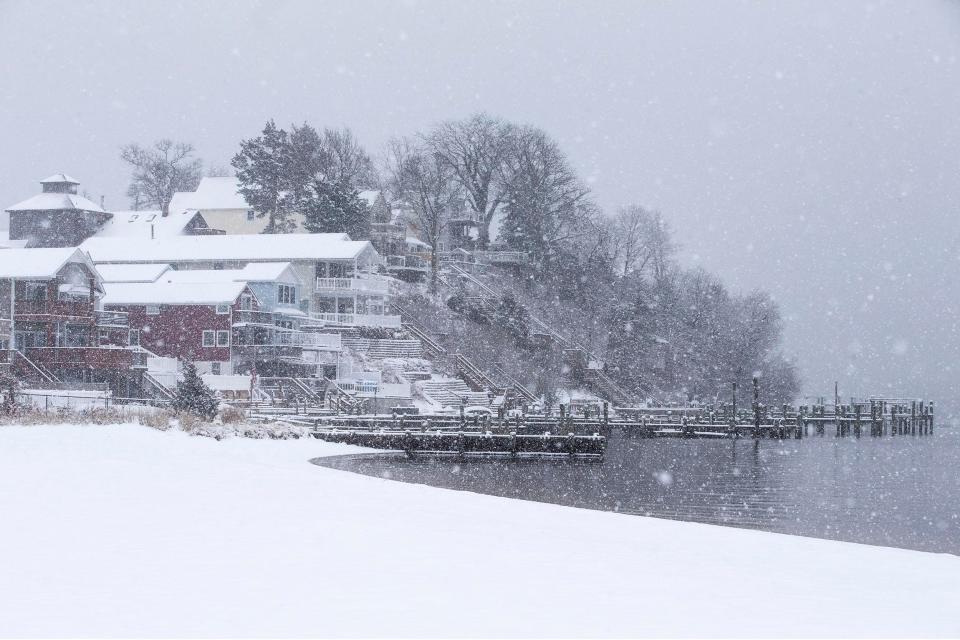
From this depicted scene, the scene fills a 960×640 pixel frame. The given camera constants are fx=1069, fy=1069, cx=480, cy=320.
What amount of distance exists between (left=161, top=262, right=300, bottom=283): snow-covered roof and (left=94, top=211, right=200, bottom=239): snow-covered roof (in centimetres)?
1853

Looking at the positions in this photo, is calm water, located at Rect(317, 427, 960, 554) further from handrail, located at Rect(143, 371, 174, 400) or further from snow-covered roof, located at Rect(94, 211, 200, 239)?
snow-covered roof, located at Rect(94, 211, 200, 239)

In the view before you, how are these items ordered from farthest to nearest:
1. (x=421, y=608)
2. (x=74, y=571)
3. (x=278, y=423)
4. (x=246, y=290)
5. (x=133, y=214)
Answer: (x=133, y=214) → (x=246, y=290) → (x=278, y=423) → (x=74, y=571) → (x=421, y=608)

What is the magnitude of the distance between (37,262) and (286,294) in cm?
1541

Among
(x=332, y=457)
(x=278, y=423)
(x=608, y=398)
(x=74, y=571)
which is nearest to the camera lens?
(x=74, y=571)

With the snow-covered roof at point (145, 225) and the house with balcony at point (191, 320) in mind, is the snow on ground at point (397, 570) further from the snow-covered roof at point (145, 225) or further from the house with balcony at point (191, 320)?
the snow-covered roof at point (145, 225)

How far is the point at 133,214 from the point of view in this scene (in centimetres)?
9025

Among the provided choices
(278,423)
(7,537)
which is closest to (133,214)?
(278,423)

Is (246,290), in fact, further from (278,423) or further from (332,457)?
(332,457)

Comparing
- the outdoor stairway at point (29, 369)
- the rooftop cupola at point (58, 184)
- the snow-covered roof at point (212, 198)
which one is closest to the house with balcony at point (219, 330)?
the outdoor stairway at point (29, 369)

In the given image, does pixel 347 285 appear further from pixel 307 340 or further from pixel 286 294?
pixel 307 340

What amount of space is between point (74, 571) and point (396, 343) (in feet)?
201

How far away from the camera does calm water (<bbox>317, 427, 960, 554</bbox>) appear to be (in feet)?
84.1

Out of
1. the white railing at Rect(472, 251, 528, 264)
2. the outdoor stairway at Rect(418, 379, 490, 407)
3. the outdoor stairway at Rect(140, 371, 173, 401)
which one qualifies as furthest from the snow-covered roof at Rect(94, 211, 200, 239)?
the outdoor stairway at Rect(140, 371, 173, 401)

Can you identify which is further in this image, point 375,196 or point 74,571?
point 375,196
